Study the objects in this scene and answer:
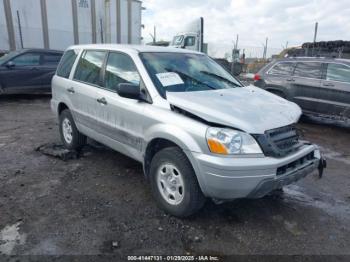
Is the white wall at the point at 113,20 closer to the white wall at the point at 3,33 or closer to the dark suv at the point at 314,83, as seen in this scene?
the white wall at the point at 3,33

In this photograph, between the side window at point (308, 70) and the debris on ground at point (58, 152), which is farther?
the side window at point (308, 70)

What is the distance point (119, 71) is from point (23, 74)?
22.9 feet

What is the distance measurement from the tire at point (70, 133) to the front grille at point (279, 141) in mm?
3115

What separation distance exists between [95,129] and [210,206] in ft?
6.26

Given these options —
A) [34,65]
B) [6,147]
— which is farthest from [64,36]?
[6,147]

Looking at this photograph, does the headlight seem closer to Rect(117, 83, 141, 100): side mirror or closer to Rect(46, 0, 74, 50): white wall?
Rect(117, 83, 141, 100): side mirror

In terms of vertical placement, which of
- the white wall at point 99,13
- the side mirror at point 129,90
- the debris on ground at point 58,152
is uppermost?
the white wall at point 99,13

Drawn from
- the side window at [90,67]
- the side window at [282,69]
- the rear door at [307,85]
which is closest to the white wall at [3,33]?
the side window at [90,67]

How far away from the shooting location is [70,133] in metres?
4.96

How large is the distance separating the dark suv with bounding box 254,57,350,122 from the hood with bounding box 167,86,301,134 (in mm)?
3882

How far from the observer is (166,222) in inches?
123

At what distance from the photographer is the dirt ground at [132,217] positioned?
2.76 metres

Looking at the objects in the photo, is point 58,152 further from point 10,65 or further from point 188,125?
point 10,65

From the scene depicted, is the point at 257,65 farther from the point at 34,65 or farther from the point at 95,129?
the point at 95,129
